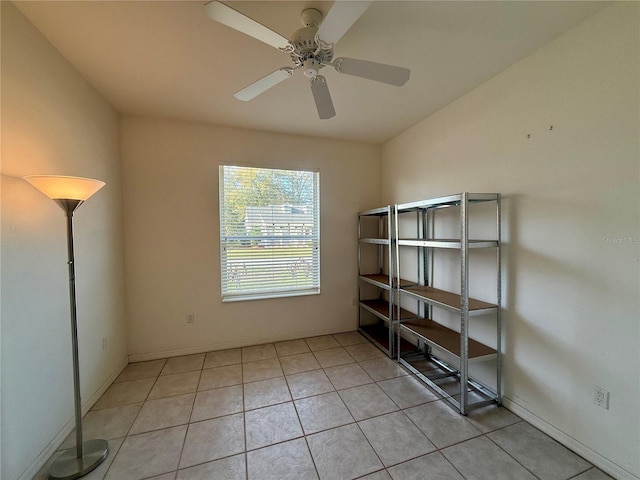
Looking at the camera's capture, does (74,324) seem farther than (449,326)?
No

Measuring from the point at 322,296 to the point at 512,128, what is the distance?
2.54m

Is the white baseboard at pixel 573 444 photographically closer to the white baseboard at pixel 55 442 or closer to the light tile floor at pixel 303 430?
the light tile floor at pixel 303 430

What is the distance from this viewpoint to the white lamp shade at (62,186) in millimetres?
1256

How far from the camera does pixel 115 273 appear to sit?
2439 mm

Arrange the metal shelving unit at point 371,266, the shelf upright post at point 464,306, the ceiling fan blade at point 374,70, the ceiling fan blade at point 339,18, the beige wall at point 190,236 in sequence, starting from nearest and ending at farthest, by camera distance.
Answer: the ceiling fan blade at point 339,18 → the ceiling fan blade at point 374,70 → the shelf upright post at point 464,306 → the beige wall at point 190,236 → the metal shelving unit at point 371,266

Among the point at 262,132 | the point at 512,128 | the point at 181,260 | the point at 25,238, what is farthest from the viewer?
the point at 262,132

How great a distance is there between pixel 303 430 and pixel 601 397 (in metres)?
1.80

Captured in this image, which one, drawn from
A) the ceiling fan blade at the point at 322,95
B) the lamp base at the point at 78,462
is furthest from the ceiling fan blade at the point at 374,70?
the lamp base at the point at 78,462

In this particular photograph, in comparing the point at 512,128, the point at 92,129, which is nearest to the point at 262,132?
the point at 92,129

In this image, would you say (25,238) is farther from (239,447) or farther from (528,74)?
(528,74)

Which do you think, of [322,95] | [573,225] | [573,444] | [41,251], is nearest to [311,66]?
[322,95]

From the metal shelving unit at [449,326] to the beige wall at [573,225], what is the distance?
12 cm

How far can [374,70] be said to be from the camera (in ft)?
4.66

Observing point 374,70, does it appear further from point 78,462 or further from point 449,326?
point 78,462
